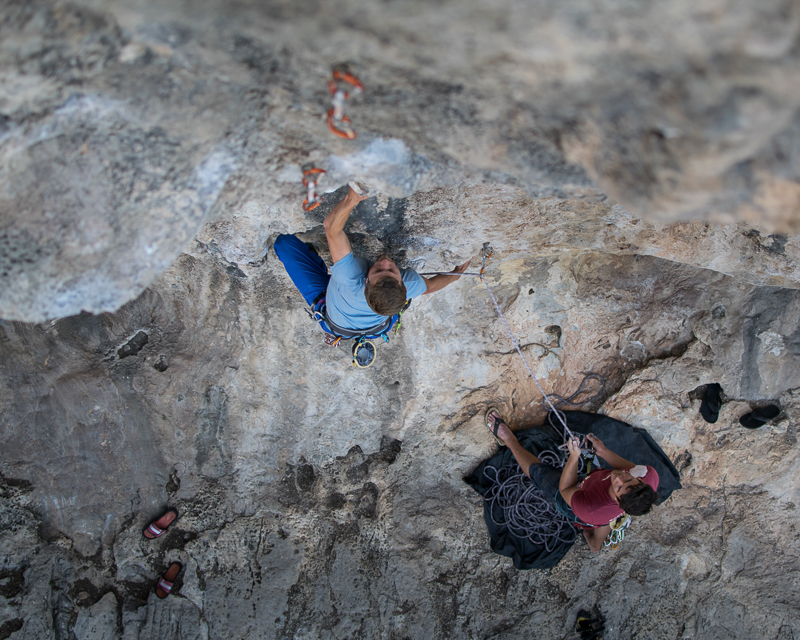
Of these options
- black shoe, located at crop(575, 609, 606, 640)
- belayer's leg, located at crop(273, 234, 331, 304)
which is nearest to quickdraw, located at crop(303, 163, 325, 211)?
belayer's leg, located at crop(273, 234, 331, 304)

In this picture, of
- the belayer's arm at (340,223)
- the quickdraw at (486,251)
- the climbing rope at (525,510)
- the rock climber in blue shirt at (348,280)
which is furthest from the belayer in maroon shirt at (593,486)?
the belayer's arm at (340,223)

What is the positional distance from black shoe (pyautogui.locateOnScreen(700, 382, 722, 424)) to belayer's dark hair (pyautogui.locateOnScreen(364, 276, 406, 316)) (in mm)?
2065

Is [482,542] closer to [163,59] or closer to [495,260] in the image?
[495,260]

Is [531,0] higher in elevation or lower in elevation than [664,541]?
higher

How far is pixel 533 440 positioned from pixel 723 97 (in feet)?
8.20

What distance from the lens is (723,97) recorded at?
99 cm

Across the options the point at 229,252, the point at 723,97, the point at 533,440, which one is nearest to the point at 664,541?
the point at 533,440

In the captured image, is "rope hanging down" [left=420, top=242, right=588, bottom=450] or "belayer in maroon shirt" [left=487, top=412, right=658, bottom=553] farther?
"rope hanging down" [left=420, top=242, right=588, bottom=450]

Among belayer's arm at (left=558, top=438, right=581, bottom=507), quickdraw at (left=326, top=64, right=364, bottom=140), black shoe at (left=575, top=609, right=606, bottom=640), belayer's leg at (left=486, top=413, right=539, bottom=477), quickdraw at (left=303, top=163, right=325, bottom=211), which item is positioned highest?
quickdraw at (left=326, top=64, right=364, bottom=140)

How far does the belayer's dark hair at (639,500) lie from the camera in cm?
232

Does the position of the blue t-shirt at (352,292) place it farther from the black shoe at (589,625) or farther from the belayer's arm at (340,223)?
the black shoe at (589,625)

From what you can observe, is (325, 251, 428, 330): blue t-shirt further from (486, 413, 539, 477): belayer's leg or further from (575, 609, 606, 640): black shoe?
(575, 609, 606, 640): black shoe

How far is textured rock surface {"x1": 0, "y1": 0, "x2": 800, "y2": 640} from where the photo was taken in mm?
1271

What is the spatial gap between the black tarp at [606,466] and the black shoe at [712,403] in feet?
1.14
